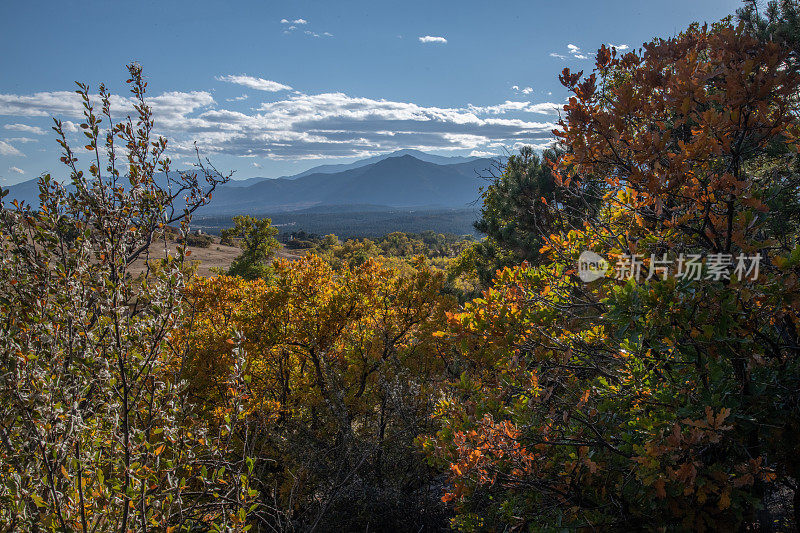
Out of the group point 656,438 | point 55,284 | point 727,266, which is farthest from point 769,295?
point 55,284

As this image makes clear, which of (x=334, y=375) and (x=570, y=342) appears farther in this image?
(x=334, y=375)

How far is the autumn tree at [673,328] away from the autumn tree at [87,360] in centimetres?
199

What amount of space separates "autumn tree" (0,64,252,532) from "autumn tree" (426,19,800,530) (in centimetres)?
199

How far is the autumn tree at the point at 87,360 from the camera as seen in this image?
7.21 feet

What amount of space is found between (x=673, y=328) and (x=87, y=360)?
10.6 ft

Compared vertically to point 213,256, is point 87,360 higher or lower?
higher

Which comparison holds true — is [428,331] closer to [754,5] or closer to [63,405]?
[63,405]

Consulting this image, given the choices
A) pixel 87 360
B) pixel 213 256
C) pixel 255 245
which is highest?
pixel 87 360

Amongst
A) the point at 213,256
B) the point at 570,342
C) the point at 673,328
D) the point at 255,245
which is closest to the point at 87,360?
the point at 673,328

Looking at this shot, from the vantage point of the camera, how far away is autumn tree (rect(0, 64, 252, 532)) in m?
2.20

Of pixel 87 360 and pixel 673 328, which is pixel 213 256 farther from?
pixel 673 328

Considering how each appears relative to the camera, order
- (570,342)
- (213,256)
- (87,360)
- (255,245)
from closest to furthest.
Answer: (87,360), (570,342), (255,245), (213,256)

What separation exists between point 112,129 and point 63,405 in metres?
1.83

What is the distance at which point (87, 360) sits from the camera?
7.50ft
